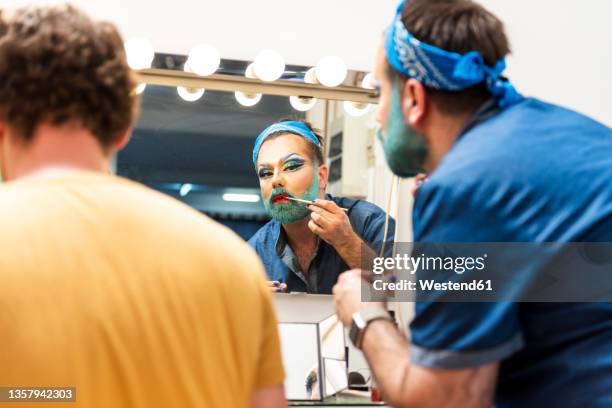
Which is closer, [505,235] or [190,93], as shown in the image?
[505,235]

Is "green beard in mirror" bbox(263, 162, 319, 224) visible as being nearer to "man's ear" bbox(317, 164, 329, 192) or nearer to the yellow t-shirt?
"man's ear" bbox(317, 164, 329, 192)

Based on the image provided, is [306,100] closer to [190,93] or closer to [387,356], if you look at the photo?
[190,93]

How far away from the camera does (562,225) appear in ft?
2.89

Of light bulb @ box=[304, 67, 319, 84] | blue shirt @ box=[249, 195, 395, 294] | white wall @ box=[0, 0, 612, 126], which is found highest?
white wall @ box=[0, 0, 612, 126]

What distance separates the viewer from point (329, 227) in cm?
172

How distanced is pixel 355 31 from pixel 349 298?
96cm

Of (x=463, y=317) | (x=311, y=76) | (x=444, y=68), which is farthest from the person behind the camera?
(x=311, y=76)

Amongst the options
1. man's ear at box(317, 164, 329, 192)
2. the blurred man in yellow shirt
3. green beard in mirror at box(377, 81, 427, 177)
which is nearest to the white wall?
man's ear at box(317, 164, 329, 192)

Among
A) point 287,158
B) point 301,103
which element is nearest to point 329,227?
point 287,158

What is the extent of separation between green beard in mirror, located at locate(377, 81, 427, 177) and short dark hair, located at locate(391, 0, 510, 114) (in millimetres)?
52

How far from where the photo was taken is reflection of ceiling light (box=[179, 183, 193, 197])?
174cm

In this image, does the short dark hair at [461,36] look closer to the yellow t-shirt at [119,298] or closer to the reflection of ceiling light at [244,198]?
the yellow t-shirt at [119,298]

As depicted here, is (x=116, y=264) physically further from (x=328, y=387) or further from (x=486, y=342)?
(x=328, y=387)

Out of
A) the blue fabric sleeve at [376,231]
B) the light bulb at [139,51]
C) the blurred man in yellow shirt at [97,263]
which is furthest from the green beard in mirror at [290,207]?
the blurred man in yellow shirt at [97,263]
